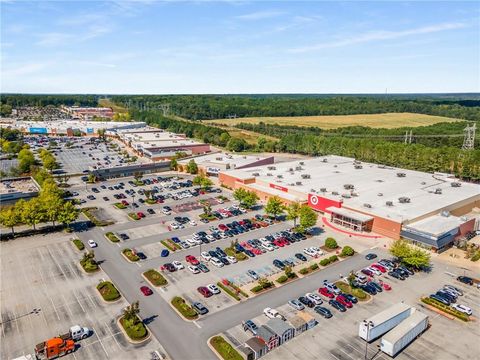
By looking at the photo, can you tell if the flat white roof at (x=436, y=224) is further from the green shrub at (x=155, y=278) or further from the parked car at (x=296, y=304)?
the green shrub at (x=155, y=278)

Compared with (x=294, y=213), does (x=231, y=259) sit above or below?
below

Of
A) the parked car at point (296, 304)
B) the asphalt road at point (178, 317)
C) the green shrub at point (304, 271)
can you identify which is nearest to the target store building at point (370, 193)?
the asphalt road at point (178, 317)

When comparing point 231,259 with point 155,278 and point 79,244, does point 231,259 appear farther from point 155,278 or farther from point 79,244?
point 79,244

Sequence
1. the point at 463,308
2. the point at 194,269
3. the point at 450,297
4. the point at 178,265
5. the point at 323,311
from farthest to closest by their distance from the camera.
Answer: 1. the point at 178,265
2. the point at 194,269
3. the point at 450,297
4. the point at 463,308
5. the point at 323,311

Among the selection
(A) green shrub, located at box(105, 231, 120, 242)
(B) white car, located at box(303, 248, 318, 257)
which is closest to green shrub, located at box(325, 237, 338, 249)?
(B) white car, located at box(303, 248, 318, 257)

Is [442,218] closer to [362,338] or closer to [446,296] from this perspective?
[446,296]

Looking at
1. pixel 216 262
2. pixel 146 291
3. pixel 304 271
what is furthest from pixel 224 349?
pixel 304 271
